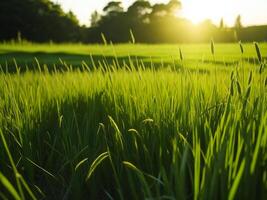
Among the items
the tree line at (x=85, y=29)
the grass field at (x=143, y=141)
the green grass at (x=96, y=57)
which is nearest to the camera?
the grass field at (x=143, y=141)

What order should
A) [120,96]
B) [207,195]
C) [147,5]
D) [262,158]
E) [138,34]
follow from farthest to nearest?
1. [147,5]
2. [138,34]
3. [120,96]
4. [262,158]
5. [207,195]

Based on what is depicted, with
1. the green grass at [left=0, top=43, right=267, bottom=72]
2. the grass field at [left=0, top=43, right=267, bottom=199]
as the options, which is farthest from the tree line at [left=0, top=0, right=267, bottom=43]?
the grass field at [left=0, top=43, right=267, bottom=199]

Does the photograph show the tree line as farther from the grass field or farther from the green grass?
the grass field

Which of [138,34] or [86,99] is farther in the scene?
[138,34]

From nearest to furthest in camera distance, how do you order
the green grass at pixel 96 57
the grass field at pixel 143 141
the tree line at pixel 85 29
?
1. the grass field at pixel 143 141
2. the green grass at pixel 96 57
3. the tree line at pixel 85 29

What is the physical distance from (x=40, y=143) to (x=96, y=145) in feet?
1.16

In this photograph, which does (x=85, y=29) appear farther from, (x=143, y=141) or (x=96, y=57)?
(x=143, y=141)

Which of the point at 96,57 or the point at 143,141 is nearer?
the point at 143,141

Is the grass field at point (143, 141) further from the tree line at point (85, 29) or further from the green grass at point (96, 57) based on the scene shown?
the tree line at point (85, 29)

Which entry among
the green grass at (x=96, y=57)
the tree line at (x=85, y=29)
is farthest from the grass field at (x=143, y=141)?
the tree line at (x=85, y=29)

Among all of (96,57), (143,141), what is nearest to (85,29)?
(96,57)

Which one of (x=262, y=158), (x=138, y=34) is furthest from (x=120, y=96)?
(x=138, y=34)

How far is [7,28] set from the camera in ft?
83.0

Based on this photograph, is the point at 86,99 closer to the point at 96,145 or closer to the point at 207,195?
the point at 96,145
